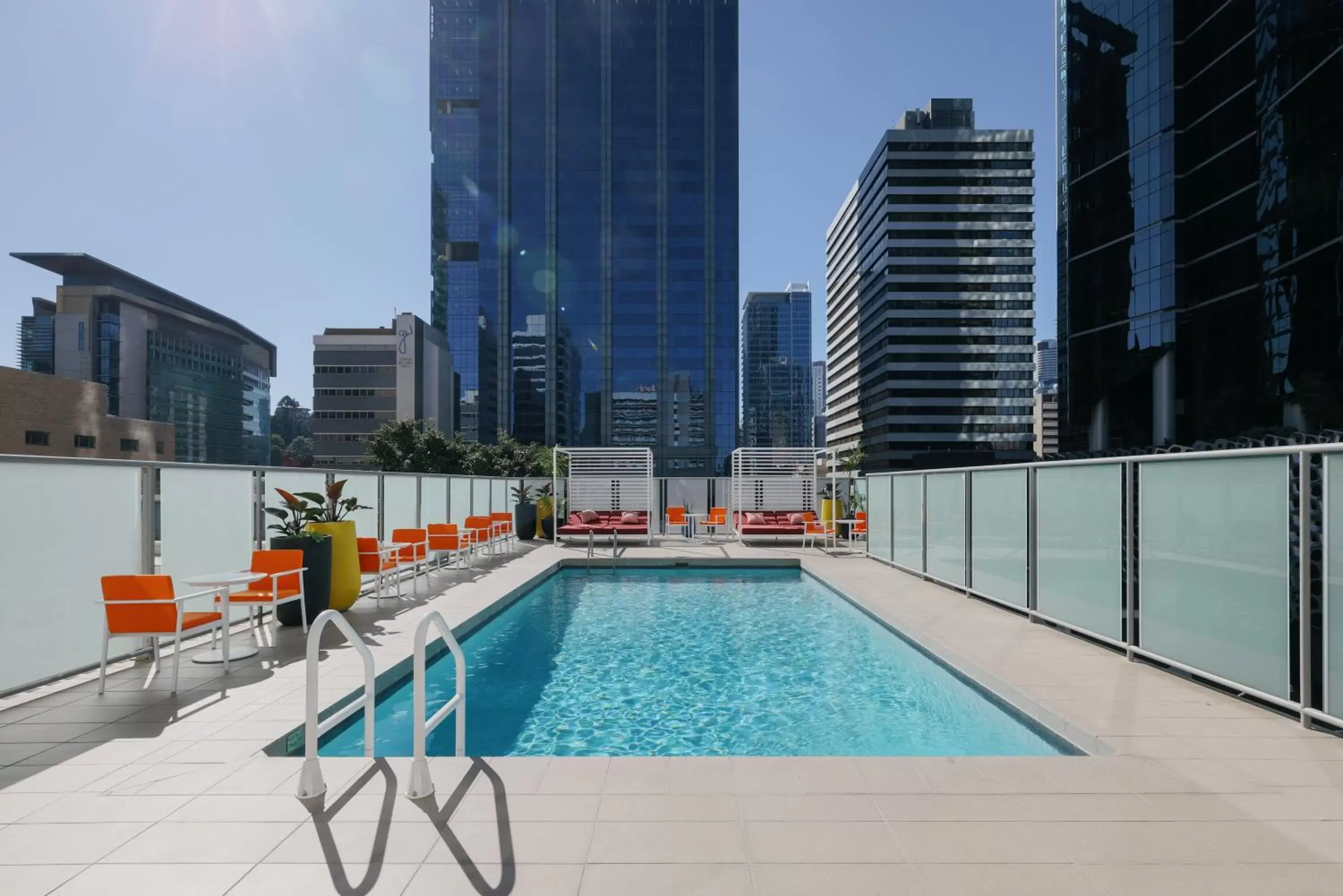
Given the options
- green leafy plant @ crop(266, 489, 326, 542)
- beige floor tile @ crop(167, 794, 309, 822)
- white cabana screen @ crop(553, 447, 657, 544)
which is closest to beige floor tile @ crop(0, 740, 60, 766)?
beige floor tile @ crop(167, 794, 309, 822)

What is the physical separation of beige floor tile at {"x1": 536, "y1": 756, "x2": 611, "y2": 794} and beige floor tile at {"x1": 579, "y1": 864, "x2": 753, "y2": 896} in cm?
61

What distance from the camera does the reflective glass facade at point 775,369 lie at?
147750 millimetres

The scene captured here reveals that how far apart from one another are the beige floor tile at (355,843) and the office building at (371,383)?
214ft

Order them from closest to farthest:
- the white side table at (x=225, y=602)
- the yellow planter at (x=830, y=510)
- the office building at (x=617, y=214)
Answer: the white side table at (x=225, y=602)
the yellow planter at (x=830, y=510)
the office building at (x=617, y=214)

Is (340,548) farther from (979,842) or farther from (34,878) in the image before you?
(979,842)

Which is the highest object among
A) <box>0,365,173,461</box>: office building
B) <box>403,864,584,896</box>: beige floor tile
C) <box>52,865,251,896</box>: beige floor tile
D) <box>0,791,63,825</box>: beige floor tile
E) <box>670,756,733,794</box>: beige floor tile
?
<box>0,365,173,461</box>: office building

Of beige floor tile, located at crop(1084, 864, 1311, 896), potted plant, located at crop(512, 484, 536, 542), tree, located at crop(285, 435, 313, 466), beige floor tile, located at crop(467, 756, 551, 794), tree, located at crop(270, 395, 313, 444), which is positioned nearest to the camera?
beige floor tile, located at crop(1084, 864, 1311, 896)

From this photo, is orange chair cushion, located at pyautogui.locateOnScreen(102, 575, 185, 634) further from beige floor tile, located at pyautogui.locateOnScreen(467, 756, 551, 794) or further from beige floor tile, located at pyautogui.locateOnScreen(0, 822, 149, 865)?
beige floor tile, located at pyautogui.locateOnScreen(467, 756, 551, 794)

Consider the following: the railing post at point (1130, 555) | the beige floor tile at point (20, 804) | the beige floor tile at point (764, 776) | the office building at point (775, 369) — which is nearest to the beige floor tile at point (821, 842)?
the beige floor tile at point (764, 776)

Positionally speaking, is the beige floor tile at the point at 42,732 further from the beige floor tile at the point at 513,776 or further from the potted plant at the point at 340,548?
the potted plant at the point at 340,548

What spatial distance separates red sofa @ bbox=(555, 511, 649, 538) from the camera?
13664 mm

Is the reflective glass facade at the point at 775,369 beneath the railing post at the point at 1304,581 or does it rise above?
above

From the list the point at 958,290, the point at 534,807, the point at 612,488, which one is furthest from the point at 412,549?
the point at 958,290

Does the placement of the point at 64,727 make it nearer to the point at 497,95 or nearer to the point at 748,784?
the point at 748,784
